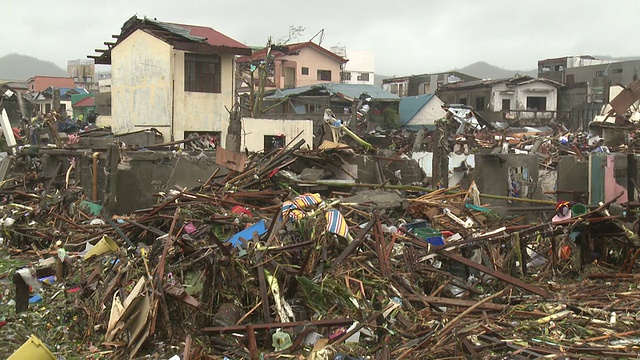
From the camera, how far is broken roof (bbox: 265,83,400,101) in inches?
1380

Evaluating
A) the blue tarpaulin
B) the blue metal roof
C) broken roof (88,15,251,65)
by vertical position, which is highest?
broken roof (88,15,251,65)

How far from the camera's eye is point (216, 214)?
28.9 feet

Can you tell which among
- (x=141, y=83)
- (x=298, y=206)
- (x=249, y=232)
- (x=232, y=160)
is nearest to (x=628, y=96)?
(x=232, y=160)

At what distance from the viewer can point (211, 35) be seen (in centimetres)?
2734

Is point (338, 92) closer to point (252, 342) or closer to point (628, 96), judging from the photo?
point (628, 96)

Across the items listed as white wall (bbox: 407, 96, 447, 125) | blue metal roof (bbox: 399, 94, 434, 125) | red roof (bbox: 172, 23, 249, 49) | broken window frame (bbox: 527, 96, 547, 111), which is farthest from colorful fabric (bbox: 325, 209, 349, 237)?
broken window frame (bbox: 527, 96, 547, 111)

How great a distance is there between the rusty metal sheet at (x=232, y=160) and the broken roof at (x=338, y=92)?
2319cm

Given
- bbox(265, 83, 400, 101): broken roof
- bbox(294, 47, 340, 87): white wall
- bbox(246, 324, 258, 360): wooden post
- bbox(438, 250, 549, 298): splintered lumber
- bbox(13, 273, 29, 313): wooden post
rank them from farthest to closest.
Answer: bbox(294, 47, 340, 87): white wall < bbox(265, 83, 400, 101): broken roof < bbox(438, 250, 549, 298): splintered lumber < bbox(13, 273, 29, 313): wooden post < bbox(246, 324, 258, 360): wooden post

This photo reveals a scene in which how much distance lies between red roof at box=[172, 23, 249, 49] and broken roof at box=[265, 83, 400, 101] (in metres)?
7.50

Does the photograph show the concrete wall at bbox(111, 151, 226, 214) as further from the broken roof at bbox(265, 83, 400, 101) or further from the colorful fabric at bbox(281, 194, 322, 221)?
the broken roof at bbox(265, 83, 400, 101)

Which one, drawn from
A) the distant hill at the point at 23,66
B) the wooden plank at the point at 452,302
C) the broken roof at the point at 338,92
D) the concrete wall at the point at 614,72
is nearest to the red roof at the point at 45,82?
the broken roof at the point at 338,92

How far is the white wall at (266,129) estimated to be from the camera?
22641 millimetres

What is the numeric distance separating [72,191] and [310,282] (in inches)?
282

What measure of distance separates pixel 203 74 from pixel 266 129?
3.88 metres
